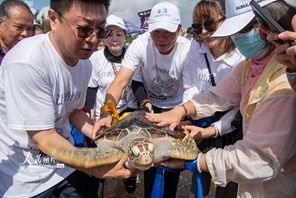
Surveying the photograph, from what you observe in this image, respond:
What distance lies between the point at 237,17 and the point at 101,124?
3.75 feet

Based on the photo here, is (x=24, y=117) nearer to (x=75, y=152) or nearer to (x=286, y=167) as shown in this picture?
(x=75, y=152)

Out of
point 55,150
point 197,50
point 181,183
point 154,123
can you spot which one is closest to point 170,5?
point 197,50

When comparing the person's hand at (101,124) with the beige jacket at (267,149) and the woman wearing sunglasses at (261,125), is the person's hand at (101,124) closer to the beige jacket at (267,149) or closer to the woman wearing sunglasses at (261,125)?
the woman wearing sunglasses at (261,125)

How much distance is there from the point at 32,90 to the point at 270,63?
1177 millimetres

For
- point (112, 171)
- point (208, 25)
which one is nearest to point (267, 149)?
point (112, 171)

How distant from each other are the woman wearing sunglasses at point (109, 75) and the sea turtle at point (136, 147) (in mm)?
852

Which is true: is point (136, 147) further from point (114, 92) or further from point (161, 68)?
point (161, 68)

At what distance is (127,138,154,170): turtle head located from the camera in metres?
1.19

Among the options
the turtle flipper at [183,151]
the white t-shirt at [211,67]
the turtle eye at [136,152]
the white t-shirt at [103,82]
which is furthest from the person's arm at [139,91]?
the turtle eye at [136,152]

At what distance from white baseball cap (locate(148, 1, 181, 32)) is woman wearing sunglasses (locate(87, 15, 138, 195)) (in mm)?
651

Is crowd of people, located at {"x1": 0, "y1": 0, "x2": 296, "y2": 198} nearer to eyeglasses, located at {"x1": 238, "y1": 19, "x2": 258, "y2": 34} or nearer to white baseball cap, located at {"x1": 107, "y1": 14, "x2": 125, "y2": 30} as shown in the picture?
eyeglasses, located at {"x1": 238, "y1": 19, "x2": 258, "y2": 34}

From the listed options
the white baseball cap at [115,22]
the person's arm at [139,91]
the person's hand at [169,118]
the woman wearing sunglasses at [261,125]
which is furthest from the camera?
the white baseball cap at [115,22]

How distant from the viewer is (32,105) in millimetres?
1085

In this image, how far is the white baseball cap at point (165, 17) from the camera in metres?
1.91
